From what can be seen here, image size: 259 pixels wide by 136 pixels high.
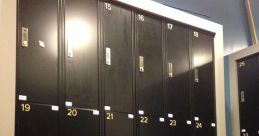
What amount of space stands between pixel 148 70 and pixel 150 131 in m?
0.56

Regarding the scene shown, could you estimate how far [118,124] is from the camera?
3621 mm

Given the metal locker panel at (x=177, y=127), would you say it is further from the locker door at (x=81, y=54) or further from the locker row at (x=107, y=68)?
the locker door at (x=81, y=54)

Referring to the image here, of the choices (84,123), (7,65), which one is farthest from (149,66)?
(7,65)

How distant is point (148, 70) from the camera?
4035 millimetres

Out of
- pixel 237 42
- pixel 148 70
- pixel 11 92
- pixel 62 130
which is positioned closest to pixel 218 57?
pixel 237 42

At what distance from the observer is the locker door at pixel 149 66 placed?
3949 millimetres

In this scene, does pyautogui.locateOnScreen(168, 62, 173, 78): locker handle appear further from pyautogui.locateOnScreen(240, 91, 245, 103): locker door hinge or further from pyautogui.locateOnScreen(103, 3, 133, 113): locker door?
pyautogui.locateOnScreen(240, 91, 245, 103): locker door hinge

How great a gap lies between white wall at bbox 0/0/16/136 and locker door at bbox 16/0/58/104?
6 cm

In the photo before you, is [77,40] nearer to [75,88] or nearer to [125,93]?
[75,88]

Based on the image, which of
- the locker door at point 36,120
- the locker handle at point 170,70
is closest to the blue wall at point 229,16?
the locker handle at point 170,70

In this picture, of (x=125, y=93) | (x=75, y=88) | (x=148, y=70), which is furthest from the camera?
(x=148, y=70)

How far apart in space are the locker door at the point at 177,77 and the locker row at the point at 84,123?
0.11 feet

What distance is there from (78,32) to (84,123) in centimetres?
71

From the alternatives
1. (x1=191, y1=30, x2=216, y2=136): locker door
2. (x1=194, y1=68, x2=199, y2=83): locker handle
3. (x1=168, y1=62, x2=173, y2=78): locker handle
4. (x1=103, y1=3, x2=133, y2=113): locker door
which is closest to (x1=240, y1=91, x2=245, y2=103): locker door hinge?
(x1=191, y1=30, x2=216, y2=136): locker door
